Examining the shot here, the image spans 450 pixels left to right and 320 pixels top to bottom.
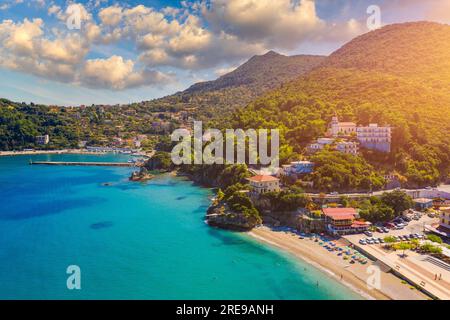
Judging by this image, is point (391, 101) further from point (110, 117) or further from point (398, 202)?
point (110, 117)

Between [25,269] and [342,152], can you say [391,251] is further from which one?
[25,269]

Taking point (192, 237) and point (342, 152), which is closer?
point (192, 237)

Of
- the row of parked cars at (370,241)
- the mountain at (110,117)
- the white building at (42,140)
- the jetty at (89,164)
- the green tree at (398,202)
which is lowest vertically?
the row of parked cars at (370,241)

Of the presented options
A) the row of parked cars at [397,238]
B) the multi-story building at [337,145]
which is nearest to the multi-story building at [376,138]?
the multi-story building at [337,145]

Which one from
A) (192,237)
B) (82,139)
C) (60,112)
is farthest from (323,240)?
(60,112)

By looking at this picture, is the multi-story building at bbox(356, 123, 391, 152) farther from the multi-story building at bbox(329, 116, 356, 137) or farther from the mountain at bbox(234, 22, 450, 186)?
the multi-story building at bbox(329, 116, 356, 137)

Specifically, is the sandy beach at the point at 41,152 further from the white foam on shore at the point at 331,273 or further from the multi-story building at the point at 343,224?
the multi-story building at the point at 343,224

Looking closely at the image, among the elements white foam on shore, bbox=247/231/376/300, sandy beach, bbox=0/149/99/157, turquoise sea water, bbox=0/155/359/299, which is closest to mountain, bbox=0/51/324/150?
sandy beach, bbox=0/149/99/157
